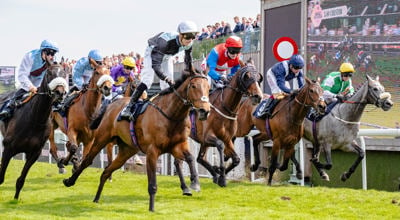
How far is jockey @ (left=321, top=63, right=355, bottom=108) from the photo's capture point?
36.3 ft

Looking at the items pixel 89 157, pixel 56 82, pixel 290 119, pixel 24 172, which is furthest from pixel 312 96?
pixel 24 172

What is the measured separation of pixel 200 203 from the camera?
8523 millimetres

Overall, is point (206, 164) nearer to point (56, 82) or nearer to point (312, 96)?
A: point (312, 96)

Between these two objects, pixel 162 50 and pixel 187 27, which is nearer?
pixel 187 27

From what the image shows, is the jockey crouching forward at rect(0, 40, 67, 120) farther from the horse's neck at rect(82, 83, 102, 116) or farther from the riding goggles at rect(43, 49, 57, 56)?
the horse's neck at rect(82, 83, 102, 116)

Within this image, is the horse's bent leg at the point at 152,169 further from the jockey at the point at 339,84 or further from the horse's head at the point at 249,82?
the jockey at the point at 339,84

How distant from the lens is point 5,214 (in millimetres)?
7484

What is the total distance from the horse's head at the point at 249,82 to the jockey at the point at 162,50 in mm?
1339

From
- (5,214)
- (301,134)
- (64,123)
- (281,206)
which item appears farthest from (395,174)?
(5,214)

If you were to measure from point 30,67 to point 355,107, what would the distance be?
4.78 meters

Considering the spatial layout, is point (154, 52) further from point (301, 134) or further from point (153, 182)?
point (301, 134)

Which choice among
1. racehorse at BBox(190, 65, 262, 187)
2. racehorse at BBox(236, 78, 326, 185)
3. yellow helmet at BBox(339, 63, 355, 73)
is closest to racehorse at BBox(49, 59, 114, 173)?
racehorse at BBox(190, 65, 262, 187)

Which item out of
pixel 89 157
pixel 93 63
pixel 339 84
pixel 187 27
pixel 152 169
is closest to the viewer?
pixel 152 169

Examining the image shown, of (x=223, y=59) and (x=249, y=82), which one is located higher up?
(x=223, y=59)
